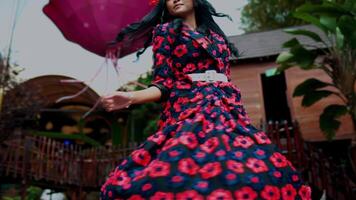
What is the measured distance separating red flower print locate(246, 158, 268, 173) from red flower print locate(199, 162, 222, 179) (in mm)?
122

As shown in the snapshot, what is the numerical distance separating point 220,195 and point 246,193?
0.10 metres

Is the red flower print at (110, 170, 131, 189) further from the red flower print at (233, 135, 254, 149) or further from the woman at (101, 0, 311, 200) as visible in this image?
the red flower print at (233, 135, 254, 149)

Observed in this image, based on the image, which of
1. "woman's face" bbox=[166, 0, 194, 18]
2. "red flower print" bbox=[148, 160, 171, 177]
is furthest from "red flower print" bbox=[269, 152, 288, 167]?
"woman's face" bbox=[166, 0, 194, 18]

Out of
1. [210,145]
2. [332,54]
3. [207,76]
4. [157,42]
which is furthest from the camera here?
[332,54]

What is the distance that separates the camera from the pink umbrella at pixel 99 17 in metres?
3.67

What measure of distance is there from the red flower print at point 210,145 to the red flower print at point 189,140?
35 mm

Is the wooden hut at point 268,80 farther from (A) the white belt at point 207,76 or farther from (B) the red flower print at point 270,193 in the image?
(B) the red flower print at point 270,193

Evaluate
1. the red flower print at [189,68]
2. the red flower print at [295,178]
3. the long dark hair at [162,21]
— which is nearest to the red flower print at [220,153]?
the red flower print at [295,178]

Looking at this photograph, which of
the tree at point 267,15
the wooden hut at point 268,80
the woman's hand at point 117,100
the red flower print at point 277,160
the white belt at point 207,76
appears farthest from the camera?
the tree at point 267,15

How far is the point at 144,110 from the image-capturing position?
13656 mm

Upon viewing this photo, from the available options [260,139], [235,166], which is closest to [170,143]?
[235,166]

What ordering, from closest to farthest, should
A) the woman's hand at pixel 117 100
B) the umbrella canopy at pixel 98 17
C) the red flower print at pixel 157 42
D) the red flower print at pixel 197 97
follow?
the woman's hand at pixel 117 100 → the red flower print at pixel 197 97 → the red flower print at pixel 157 42 → the umbrella canopy at pixel 98 17

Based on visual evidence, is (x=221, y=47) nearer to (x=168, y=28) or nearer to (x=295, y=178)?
(x=168, y=28)

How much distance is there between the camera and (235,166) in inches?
56.2
